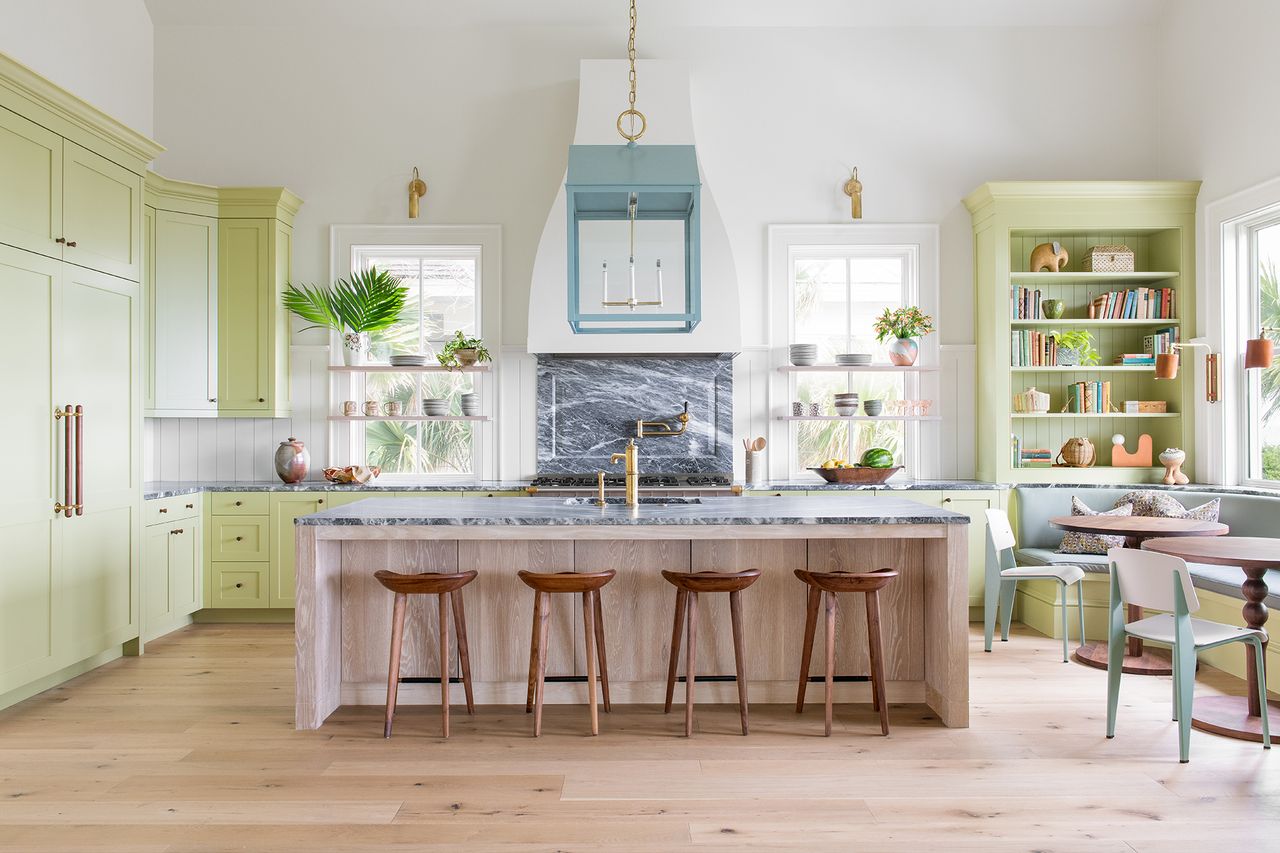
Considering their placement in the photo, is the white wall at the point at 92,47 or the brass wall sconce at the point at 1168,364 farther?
the brass wall sconce at the point at 1168,364

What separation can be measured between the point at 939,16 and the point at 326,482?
17.4ft

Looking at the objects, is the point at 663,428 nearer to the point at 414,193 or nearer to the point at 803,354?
the point at 803,354

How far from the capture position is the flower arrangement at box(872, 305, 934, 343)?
19.0 ft

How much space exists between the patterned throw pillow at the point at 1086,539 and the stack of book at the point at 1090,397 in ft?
2.62

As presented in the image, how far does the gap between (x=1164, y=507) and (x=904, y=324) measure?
190 cm

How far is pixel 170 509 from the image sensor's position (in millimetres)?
5082

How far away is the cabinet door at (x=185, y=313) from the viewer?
546cm

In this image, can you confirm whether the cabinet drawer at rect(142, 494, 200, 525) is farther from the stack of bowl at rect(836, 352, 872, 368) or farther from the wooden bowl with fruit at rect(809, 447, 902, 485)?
the stack of bowl at rect(836, 352, 872, 368)

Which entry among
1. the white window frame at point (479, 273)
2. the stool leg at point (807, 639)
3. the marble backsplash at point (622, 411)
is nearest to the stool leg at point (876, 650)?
the stool leg at point (807, 639)

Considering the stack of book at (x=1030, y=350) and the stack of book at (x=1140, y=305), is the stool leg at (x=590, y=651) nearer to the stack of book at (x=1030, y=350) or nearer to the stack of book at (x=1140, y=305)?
the stack of book at (x=1030, y=350)

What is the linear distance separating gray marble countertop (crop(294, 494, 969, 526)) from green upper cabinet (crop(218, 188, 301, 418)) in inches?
89.3

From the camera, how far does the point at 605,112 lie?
5559 mm

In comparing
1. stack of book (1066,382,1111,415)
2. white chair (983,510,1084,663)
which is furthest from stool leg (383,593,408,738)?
stack of book (1066,382,1111,415)

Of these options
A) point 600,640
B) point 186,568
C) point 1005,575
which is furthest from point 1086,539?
point 186,568
